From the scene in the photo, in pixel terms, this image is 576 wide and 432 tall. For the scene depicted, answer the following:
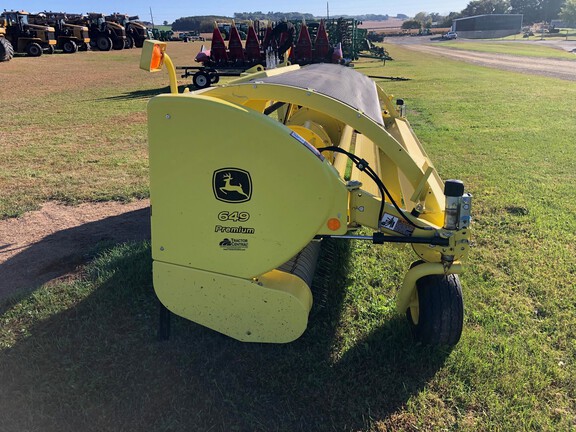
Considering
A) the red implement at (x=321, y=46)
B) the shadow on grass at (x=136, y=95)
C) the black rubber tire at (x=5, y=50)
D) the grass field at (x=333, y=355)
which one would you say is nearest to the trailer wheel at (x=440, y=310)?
the grass field at (x=333, y=355)

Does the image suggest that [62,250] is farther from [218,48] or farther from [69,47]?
[69,47]

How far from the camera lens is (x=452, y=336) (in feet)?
8.80

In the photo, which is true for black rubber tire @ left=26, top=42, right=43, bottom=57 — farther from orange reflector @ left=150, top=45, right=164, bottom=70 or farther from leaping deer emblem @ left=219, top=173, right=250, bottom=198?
leaping deer emblem @ left=219, top=173, right=250, bottom=198

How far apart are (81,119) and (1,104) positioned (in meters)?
3.46

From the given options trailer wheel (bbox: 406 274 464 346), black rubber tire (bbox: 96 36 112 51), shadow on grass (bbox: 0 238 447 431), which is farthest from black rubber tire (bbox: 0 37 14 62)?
trailer wheel (bbox: 406 274 464 346)

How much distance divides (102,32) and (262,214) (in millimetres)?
34391

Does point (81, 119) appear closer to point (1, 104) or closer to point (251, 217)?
point (1, 104)

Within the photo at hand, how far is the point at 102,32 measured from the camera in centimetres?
3203

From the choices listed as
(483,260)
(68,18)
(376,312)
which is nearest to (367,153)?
(483,260)

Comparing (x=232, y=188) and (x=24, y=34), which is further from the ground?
(x=24, y=34)

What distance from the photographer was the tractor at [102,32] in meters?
32.1

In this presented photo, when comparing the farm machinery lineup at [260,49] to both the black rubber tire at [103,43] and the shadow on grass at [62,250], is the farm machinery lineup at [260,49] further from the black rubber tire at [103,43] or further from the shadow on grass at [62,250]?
the black rubber tire at [103,43]

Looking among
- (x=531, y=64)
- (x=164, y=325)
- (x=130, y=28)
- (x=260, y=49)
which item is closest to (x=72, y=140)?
(x=164, y=325)

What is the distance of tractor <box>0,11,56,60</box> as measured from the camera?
25.6 m
